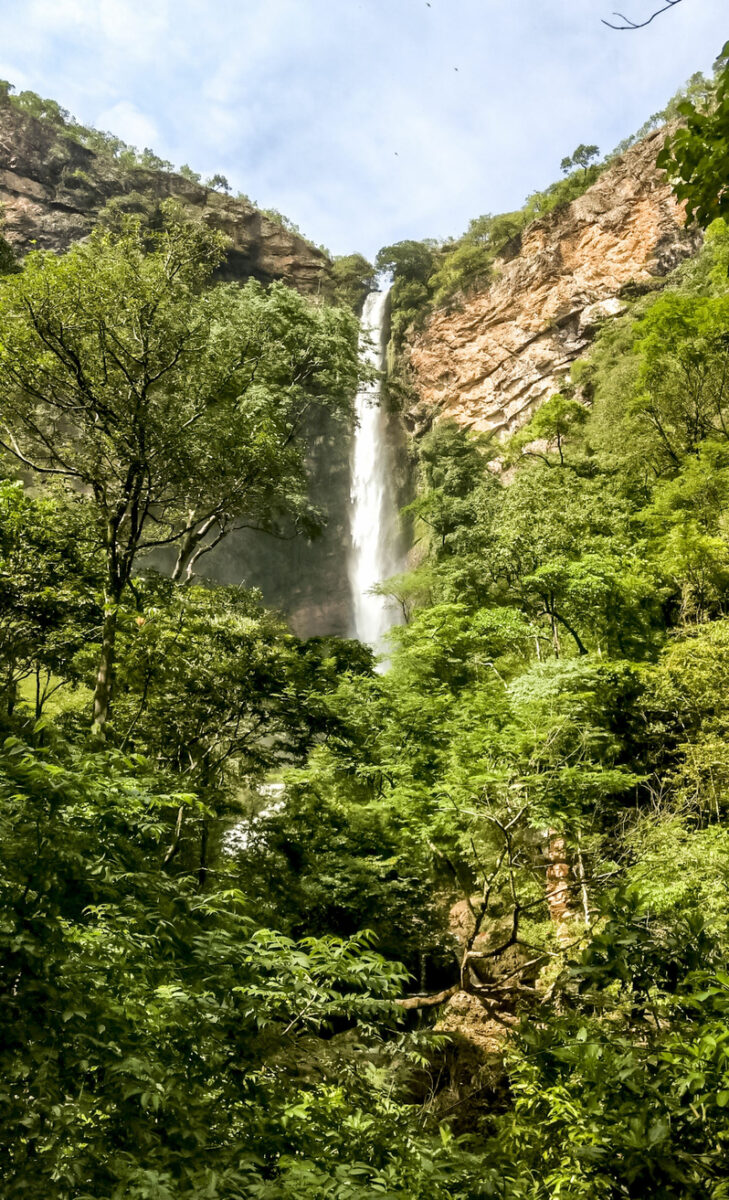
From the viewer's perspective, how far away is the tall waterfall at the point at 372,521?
3238 cm

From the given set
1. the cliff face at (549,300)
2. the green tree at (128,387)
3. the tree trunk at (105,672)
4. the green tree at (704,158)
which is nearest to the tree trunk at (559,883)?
the tree trunk at (105,672)

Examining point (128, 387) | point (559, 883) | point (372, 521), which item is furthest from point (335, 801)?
point (372, 521)

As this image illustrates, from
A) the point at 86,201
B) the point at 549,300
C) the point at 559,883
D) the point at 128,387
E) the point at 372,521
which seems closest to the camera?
the point at 128,387

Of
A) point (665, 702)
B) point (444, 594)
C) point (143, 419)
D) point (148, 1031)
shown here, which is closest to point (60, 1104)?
point (148, 1031)

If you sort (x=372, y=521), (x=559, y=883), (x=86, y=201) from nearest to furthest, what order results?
(x=559, y=883), (x=372, y=521), (x=86, y=201)

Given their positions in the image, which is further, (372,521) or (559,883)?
(372,521)

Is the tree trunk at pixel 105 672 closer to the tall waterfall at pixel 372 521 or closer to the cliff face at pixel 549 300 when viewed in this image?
the tall waterfall at pixel 372 521

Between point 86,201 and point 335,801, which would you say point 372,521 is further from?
point 335,801

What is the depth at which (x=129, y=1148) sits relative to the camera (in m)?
2.12

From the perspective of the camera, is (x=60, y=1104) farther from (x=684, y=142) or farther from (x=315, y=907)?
(x=315, y=907)

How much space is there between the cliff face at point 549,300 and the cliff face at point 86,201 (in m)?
11.4

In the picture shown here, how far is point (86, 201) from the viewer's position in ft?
123

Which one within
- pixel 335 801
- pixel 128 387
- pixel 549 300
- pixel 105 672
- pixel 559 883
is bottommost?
pixel 559 883

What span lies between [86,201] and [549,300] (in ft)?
85.3
